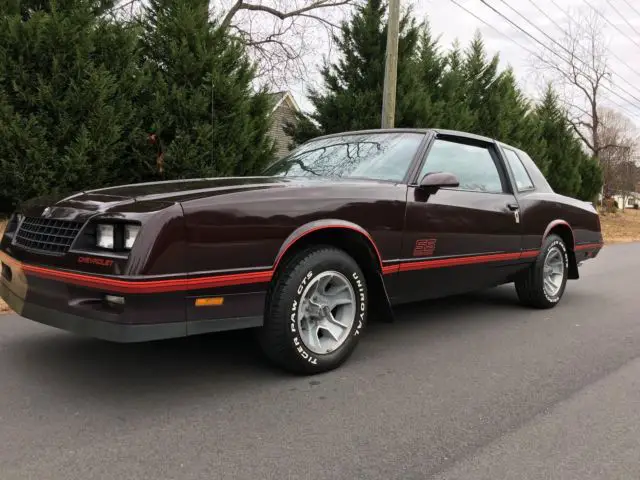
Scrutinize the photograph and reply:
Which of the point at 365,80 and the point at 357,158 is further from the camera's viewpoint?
the point at 365,80

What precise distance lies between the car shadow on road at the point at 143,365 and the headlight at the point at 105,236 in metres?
0.86

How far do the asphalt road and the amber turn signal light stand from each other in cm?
56

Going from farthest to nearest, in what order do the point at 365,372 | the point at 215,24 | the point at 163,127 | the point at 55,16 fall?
the point at 215,24 < the point at 163,127 < the point at 55,16 < the point at 365,372

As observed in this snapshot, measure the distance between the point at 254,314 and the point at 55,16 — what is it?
7961 millimetres

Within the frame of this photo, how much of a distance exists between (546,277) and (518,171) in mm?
1115

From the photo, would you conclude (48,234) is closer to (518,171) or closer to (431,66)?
(518,171)

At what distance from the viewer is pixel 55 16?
28.9 ft

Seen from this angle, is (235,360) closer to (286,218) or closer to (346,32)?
(286,218)

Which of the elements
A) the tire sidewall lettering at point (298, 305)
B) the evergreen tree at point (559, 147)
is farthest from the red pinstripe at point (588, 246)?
the evergreen tree at point (559, 147)

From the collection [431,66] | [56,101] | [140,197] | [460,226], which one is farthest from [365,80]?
[140,197]

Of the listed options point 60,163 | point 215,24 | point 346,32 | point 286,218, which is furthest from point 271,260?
point 346,32

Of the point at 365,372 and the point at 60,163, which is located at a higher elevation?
the point at 60,163

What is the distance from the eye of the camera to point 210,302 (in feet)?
9.59

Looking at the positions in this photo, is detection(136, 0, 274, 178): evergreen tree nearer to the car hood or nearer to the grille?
the car hood
